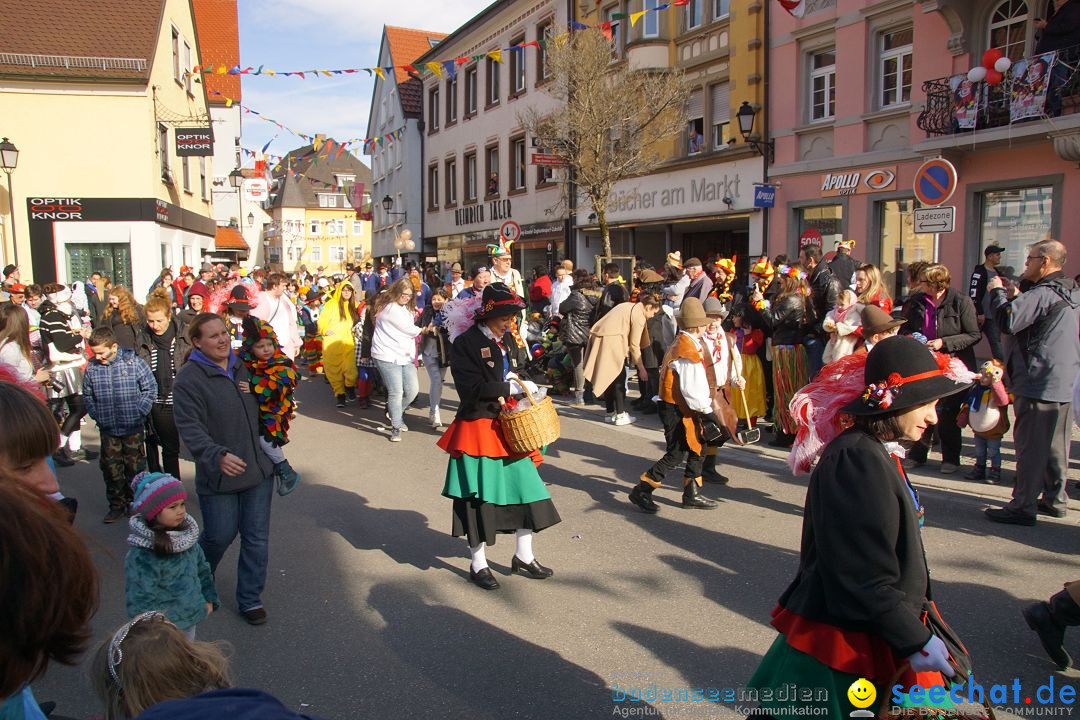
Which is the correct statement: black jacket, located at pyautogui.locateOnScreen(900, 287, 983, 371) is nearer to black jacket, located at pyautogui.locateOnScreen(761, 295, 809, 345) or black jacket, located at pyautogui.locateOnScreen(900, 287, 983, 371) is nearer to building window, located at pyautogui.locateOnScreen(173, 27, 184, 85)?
black jacket, located at pyautogui.locateOnScreen(761, 295, 809, 345)

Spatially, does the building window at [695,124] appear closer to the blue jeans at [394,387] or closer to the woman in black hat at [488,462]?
the blue jeans at [394,387]

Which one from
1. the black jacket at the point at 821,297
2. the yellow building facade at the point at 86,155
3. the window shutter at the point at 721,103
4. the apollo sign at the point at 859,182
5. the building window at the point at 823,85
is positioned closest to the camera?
the black jacket at the point at 821,297

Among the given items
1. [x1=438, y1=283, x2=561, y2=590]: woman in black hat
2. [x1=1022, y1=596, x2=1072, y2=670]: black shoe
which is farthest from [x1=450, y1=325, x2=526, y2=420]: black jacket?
[x1=1022, y1=596, x2=1072, y2=670]: black shoe

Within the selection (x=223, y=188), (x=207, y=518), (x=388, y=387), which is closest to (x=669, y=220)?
(x=388, y=387)

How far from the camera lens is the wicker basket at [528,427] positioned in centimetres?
492

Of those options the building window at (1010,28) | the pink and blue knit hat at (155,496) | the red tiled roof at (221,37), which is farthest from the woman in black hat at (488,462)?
the red tiled roof at (221,37)

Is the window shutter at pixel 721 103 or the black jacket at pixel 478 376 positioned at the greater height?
the window shutter at pixel 721 103

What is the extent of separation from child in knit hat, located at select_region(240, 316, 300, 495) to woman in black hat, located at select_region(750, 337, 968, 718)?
323cm

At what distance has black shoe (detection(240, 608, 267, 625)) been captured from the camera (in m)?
4.71

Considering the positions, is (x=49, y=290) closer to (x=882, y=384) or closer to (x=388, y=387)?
(x=388, y=387)

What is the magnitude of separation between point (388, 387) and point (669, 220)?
45.2ft

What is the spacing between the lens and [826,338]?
343 inches

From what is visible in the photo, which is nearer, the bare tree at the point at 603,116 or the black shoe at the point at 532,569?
the black shoe at the point at 532,569

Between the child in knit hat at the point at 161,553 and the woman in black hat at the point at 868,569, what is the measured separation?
2.54 m
